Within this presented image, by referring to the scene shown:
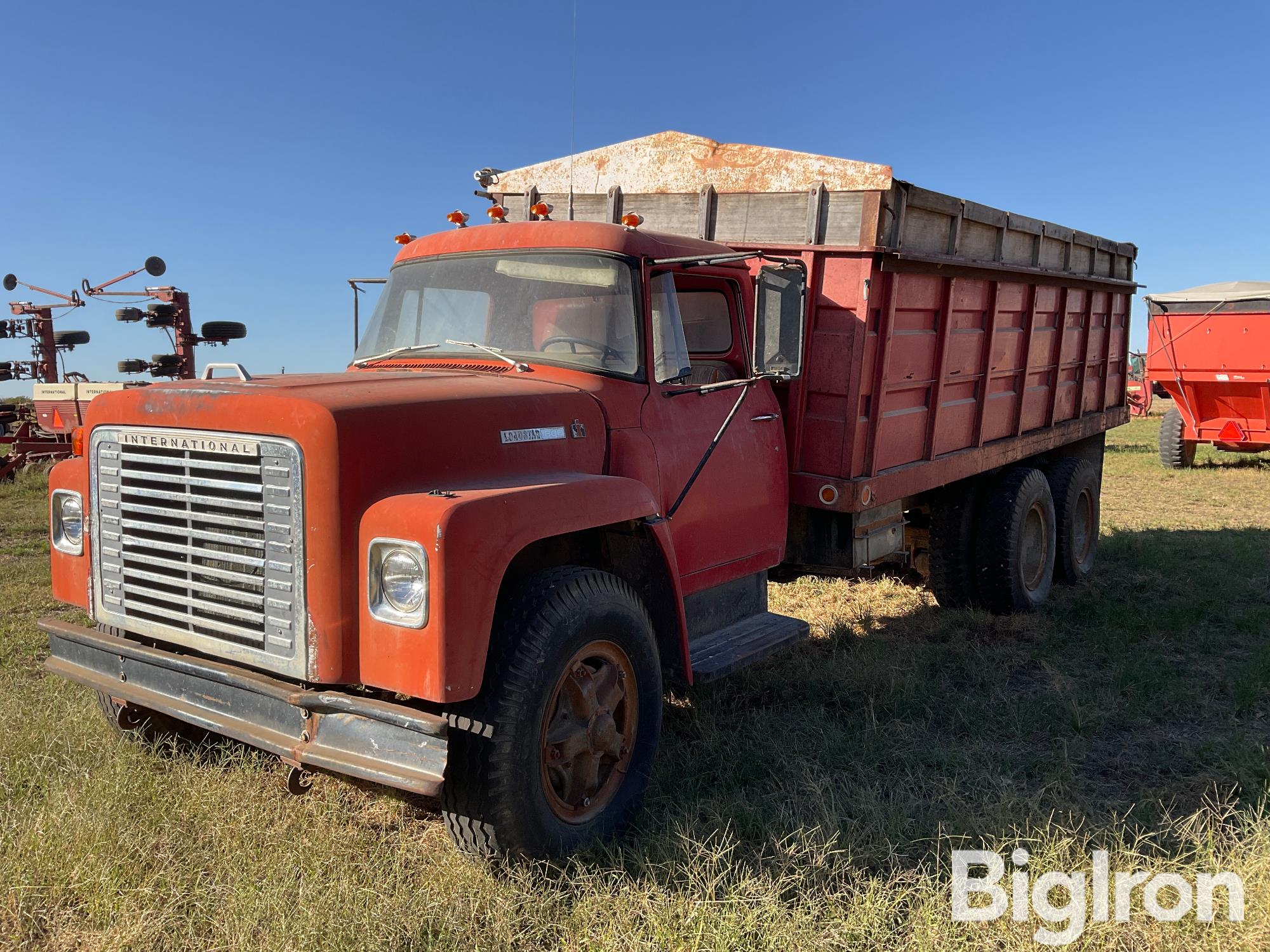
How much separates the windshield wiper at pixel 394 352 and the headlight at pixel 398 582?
1537 millimetres

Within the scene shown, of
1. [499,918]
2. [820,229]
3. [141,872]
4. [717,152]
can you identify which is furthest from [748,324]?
[141,872]

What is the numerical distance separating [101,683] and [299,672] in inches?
41.0

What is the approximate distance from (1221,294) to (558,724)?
1552 centimetres

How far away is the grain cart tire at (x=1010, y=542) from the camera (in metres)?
6.79

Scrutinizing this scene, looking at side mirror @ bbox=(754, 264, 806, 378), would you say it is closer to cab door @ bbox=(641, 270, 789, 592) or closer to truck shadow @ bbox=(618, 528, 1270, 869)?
cab door @ bbox=(641, 270, 789, 592)

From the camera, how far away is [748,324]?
4766mm

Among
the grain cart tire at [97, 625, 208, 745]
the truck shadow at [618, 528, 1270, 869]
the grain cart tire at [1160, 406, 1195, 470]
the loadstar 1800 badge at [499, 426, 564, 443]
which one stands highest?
the loadstar 1800 badge at [499, 426, 564, 443]

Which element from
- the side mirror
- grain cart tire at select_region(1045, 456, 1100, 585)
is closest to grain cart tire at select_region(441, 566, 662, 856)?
the side mirror

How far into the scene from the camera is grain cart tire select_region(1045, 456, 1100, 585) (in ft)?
25.7

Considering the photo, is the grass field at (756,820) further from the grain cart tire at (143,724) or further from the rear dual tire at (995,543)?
the rear dual tire at (995,543)

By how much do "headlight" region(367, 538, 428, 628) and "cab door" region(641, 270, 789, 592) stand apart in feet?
4.73

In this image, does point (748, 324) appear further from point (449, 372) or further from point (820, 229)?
point (449, 372)

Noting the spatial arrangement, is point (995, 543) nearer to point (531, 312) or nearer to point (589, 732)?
point (531, 312)

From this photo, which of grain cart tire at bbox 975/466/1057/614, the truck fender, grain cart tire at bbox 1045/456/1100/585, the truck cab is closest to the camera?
the truck fender
